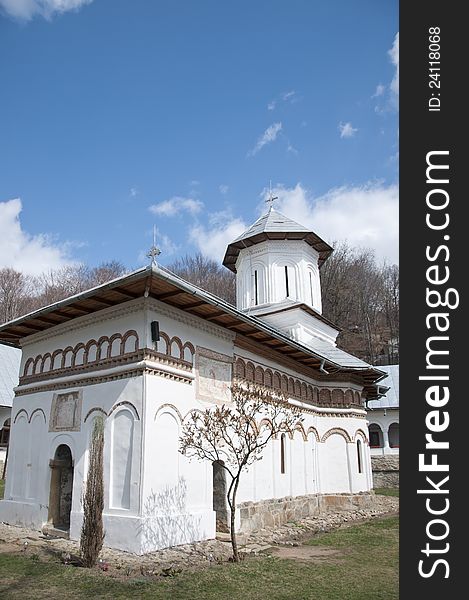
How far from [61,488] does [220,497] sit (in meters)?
2.90

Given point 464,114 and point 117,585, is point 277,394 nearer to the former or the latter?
point 117,585

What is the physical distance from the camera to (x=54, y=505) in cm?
909

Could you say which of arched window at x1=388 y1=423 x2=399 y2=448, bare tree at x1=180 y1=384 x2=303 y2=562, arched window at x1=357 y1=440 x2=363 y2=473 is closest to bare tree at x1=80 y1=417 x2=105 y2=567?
bare tree at x1=180 y1=384 x2=303 y2=562

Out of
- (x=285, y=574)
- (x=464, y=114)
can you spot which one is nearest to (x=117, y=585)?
(x=285, y=574)

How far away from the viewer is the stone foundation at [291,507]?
969 cm

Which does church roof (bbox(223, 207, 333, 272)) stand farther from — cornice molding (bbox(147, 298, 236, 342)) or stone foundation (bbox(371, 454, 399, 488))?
stone foundation (bbox(371, 454, 399, 488))

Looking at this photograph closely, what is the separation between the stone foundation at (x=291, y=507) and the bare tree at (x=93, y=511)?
345 cm

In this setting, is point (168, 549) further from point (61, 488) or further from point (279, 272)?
point (279, 272)

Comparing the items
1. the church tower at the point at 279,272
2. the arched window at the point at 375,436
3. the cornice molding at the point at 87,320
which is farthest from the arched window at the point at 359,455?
the arched window at the point at 375,436

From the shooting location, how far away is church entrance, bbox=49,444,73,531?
9.07 meters

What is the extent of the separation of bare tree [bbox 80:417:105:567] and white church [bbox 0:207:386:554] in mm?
678

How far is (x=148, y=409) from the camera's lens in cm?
775

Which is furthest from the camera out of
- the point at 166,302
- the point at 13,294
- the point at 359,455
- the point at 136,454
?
the point at 13,294

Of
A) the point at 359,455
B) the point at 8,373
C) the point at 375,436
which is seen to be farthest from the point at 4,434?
the point at 375,436
